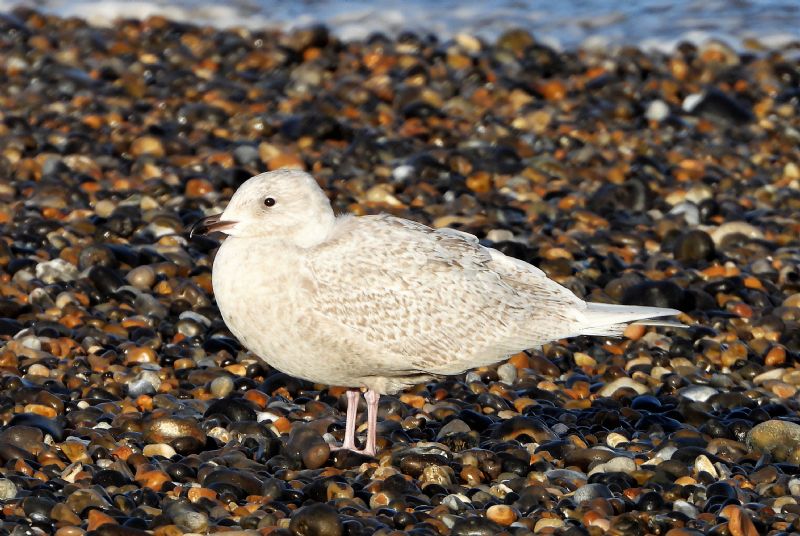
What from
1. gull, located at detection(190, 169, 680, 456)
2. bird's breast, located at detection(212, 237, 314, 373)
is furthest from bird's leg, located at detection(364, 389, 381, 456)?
bird's breast, located at detection(212, 237, 314, 373)

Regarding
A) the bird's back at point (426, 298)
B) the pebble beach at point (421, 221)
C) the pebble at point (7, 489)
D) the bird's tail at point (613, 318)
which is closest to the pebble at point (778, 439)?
the pebble beach at point (421, 221)

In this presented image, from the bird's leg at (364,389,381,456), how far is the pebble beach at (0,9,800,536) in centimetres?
8

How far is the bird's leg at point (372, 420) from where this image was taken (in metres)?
6.22

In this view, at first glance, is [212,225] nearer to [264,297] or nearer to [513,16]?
[264,297]

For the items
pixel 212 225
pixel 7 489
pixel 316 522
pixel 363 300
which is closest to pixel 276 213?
pixel 212 225

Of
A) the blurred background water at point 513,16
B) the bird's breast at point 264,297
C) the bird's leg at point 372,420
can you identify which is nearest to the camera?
the bird's breast at point 264,297

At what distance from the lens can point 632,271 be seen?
9.04 m

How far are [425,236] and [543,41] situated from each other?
31.7 ft

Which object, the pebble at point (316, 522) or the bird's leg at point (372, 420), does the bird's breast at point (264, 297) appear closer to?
the bird's leg at point (372, 420)

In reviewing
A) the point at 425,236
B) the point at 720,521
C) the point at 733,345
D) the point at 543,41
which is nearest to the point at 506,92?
the point at 543,41

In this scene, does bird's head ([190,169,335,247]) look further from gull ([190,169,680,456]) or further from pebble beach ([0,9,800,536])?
pebble beach ([0,9,800,536])

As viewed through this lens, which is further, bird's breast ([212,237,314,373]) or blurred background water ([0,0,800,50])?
blurred background water ([0,0,800,50])

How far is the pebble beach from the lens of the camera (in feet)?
18.8

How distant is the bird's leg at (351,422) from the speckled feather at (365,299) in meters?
0.18
